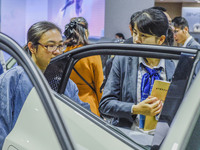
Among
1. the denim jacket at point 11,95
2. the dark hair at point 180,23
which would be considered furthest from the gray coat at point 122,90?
the dark hair at point 180,23

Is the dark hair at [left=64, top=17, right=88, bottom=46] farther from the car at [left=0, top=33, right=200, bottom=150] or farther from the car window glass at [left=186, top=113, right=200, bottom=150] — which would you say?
the car window glass at [left=186, top=113, right=200, bottom=150]

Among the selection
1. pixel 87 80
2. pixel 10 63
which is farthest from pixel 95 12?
A: pixel 87 80

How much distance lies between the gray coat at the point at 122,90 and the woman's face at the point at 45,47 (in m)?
0.37

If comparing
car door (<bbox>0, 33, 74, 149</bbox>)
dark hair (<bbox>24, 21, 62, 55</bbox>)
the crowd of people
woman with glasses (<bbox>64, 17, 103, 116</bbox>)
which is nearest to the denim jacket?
the crowd of people

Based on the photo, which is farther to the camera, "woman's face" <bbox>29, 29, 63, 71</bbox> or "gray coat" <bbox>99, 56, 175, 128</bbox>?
"woman's face" <bbox>29, 29, 63, 71</bbox>

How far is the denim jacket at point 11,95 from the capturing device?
3.14 ft

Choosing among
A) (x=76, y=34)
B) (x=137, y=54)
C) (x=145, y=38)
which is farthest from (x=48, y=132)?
(x=76, y=34)

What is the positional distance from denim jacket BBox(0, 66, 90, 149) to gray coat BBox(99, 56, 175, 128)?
350 millimetres

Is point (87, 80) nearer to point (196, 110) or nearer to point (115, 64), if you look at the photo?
point (115, 64)

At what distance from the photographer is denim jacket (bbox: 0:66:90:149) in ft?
3.14

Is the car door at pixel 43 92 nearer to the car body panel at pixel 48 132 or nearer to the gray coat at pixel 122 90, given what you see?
the car body panel at pixel 48 132

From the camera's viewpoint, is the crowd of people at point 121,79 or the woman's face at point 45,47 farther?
the woman's face at point 45,47

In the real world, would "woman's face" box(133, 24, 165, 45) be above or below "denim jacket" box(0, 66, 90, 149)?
above

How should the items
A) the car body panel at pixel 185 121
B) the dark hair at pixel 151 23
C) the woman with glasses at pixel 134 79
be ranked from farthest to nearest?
1. the dark hair at pixel 151 23
2. the woman with glasses at pixel 134 79
3. the car body panel at pixel 185 121
